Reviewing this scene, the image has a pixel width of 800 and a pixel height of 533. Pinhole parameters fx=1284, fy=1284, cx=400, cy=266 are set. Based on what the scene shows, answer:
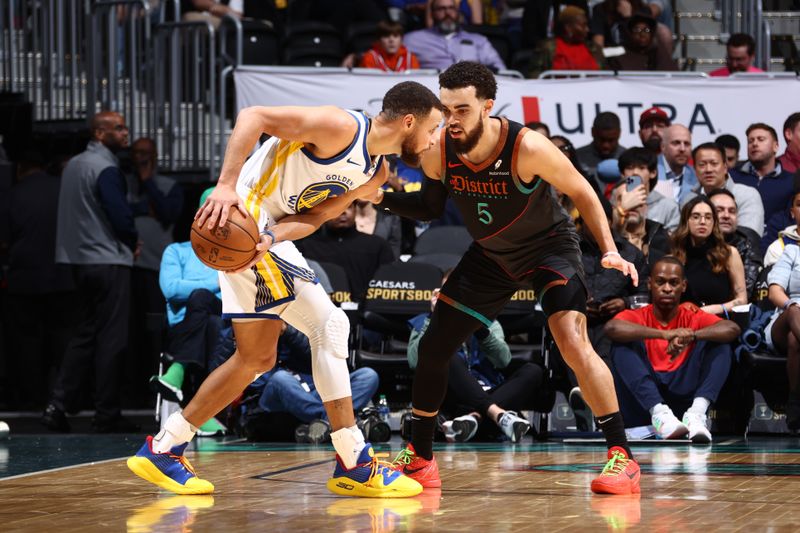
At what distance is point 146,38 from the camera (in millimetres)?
11383

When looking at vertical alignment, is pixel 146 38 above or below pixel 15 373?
above

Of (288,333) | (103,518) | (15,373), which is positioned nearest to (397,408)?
(288,333)

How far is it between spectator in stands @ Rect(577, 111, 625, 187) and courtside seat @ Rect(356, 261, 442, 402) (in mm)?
1980

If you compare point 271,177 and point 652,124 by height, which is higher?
point 652,124

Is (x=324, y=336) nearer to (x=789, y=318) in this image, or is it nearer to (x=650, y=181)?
(x=789, y=318)

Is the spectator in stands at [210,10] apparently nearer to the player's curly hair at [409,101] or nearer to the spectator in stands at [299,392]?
the spectator in stands at [299,392]

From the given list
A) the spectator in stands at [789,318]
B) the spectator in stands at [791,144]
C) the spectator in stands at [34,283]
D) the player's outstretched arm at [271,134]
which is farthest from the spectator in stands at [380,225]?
the player's outstretched arm at [271,134]

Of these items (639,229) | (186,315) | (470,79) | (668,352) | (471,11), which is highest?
(471,11)

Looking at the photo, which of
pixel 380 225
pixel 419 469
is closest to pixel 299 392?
pixel 380 225

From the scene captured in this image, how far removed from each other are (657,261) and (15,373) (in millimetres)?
5589

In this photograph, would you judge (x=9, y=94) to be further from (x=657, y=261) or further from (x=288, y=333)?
(x=657, y=261)

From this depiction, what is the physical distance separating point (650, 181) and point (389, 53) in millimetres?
3168

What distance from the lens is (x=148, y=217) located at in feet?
34.6

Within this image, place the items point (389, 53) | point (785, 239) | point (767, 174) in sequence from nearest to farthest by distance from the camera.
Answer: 1. point (785, 239)
2. point (767, 174)
3. point (389, 53)
